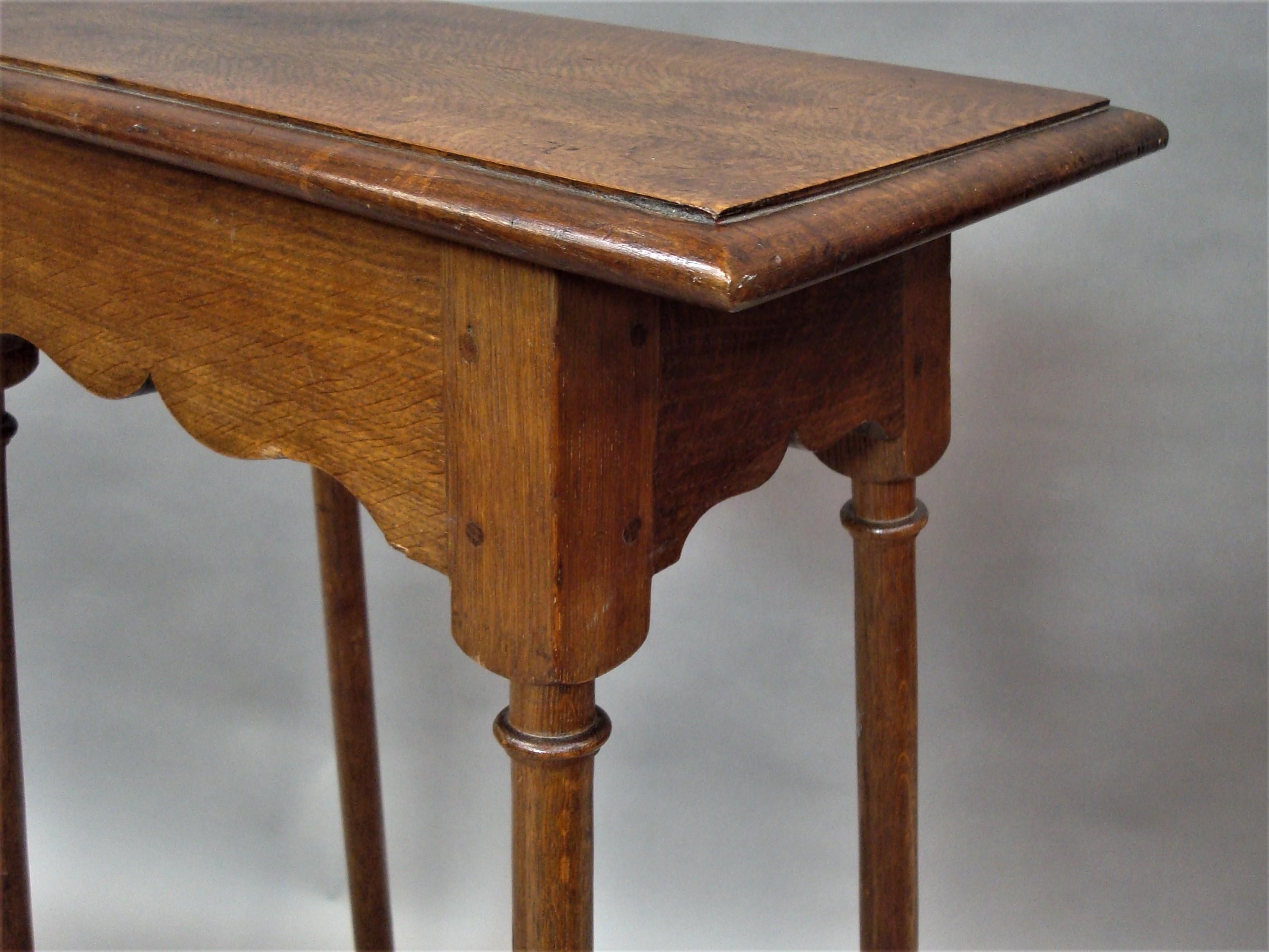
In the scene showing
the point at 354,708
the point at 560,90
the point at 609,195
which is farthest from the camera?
the point at 354,708

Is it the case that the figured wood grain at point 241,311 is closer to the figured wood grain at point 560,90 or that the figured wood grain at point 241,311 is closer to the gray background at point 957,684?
the figured wood grain at point 560,90

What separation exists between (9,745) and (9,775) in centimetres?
2

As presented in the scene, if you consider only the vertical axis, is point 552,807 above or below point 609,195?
below

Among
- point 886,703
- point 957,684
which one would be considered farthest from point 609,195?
point 957,684

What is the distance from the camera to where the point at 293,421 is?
39.2 inches

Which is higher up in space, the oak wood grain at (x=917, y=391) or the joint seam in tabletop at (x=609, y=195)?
the joint seam in tabletop at (x=609, y=195)

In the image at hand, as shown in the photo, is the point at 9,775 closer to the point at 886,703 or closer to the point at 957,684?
the point at 886,703

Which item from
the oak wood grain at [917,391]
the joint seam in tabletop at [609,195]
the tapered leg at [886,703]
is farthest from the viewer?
the tapered leg at [886,703]

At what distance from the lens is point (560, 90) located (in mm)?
1070

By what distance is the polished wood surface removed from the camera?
131cm

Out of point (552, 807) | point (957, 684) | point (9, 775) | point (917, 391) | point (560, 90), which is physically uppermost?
point (560, 90)

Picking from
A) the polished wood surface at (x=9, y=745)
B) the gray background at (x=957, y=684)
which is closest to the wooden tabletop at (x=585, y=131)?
the polished wood surface at (x=9, y=745)

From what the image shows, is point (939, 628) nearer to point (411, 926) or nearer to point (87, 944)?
point (411, 926)

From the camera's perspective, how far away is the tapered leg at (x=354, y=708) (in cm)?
157
